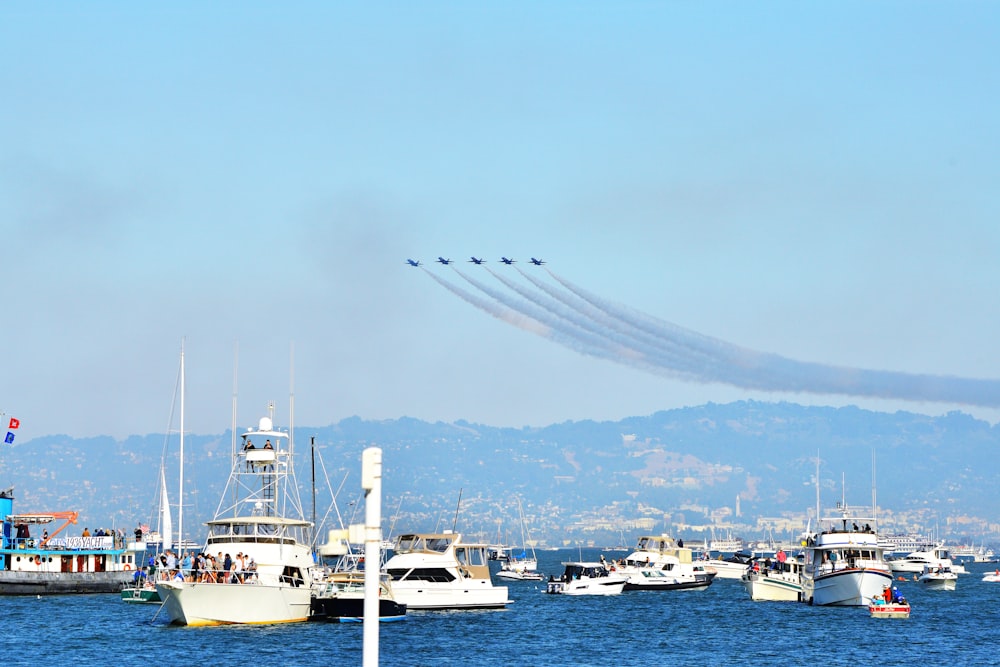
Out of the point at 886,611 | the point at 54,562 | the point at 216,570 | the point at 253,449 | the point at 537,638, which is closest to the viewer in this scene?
the point at 216,570

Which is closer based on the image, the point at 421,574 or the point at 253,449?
the point at 253,449

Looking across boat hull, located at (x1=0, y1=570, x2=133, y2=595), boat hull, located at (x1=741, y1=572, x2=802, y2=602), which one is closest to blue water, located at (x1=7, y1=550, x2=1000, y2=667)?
boat hull, located at (x1=741, y1=572, x2=802, y2=602)

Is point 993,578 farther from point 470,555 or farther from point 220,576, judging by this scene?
point 220,576

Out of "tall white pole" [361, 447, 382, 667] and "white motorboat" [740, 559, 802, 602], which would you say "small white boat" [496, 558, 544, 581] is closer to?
"white motorboat" [740, 559, 802, 602]

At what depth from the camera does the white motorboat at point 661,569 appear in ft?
426

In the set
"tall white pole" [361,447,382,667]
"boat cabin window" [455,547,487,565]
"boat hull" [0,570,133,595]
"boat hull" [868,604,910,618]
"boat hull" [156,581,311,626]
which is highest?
"tall white pole" [361,447,382,667]

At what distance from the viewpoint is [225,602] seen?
68.1 metres

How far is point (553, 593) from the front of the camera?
125188 mm

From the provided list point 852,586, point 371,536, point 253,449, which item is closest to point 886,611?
point 852,586

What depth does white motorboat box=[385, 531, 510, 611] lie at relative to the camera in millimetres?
84562

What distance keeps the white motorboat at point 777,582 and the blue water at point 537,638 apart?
378 cm

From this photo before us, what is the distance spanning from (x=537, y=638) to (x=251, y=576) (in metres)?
15.9

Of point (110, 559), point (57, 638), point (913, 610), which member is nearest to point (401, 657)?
point (57, 638)

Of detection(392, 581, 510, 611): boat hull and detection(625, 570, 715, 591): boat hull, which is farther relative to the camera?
detection(625, 570, 715, 591): boat hull
